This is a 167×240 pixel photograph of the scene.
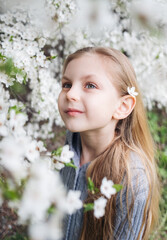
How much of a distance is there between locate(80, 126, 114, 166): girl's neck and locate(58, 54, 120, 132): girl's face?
0.12m

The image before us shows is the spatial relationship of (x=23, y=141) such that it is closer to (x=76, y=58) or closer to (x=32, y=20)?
(x=76, y=58)

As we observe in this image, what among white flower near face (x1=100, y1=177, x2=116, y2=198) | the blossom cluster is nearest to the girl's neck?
the blossom cluster

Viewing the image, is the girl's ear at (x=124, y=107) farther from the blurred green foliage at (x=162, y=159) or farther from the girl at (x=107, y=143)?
the blurred green foliage at (x=162, y=159)

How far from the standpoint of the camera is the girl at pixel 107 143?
1198mm

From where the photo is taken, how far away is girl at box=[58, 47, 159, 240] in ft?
3.93

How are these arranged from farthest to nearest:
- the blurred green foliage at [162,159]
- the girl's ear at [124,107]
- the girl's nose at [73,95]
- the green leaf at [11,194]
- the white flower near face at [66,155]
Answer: the blurred green foliage at [162,159] < the girl's ear at [124,107] < the girl's nose at [73,95] < the white flower near face at [66,155] < the green leaf at [11,194]

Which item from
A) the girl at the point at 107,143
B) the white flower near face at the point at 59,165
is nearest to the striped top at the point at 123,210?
the girl at the point at 107,143

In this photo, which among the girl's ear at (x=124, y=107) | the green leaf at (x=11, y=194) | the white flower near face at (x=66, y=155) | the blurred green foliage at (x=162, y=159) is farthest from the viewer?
the blurred green foliage at (x=162, y=159)

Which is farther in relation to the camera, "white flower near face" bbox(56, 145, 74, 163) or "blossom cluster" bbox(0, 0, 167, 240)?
"white flower near face" bbox(56, 145, 74, 163)

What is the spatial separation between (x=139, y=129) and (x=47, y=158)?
0.77 meters

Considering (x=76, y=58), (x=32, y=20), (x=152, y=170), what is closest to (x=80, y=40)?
(x=32, y=20)

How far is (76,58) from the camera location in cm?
130

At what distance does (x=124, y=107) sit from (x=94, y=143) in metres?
0.28

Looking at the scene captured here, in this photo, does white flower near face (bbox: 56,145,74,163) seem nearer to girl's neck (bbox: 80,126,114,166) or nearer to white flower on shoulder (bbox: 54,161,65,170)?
white flower on shoulder (bbox: 54,161,65,170)
